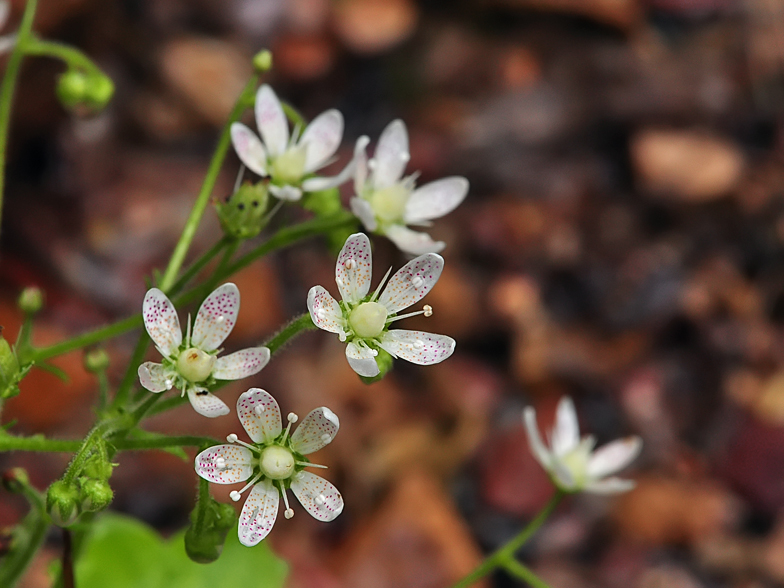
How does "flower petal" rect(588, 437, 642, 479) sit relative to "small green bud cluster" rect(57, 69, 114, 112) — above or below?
below

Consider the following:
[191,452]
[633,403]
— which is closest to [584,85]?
[633,403]

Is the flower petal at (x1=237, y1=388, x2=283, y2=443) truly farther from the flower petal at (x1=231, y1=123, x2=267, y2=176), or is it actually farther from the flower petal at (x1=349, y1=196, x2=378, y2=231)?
the flower petal at (x1=231, y1=123, x2=267, y2=176)

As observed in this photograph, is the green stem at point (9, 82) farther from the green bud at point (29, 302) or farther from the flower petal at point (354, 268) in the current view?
the flower petal at point (354, 268)

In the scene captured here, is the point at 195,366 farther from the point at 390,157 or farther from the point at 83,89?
the point at 83,89

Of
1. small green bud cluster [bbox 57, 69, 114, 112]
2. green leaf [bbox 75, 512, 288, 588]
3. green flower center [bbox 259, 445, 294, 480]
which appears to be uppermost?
small green bud cluster [bbox 57, 69, 114, 112]

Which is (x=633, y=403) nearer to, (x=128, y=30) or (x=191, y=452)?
(x=191, y=452)

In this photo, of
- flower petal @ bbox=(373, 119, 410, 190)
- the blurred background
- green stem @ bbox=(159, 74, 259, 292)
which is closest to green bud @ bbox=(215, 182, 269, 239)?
green stem @ bbox=(159, 74, 259, 292)

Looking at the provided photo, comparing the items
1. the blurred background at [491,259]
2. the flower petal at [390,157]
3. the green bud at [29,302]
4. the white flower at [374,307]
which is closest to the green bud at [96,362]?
the green bud at [29,302]
